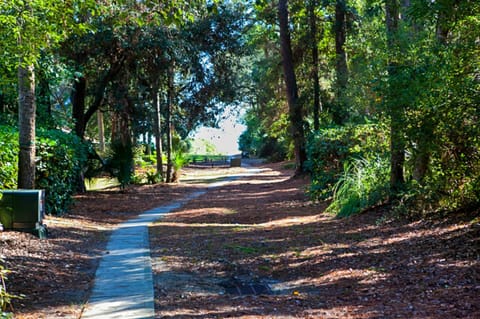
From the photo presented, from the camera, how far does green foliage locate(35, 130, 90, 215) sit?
44.4 feet

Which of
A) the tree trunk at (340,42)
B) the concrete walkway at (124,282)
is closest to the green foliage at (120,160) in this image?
the tree trunk at (340,42)

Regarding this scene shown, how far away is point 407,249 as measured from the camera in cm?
905

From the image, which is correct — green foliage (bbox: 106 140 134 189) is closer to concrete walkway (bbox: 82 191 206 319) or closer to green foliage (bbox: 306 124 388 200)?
green foliage (bbox: 306 124 388 200)

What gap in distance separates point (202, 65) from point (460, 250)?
64.0 ft

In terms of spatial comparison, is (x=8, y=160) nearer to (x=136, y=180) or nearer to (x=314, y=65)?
(x=314, y=65)

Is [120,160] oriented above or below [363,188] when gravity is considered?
above

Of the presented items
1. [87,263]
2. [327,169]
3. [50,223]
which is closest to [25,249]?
[87,263]

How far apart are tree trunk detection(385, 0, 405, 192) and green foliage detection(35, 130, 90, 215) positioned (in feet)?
25.3

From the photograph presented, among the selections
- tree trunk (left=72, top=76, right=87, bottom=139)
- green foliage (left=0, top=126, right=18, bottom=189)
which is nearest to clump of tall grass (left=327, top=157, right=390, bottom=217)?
green foliage (left=0, top=126, right=18, bottom=189)

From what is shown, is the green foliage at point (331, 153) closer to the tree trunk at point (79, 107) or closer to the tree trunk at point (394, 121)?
the tree trunk at point (394, 121)

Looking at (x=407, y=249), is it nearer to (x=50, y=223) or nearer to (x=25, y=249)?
(x=25, y=249)

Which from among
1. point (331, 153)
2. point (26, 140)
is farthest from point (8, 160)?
point (331, 153)

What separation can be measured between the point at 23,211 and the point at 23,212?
0.06 feet

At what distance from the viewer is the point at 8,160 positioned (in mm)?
11734
